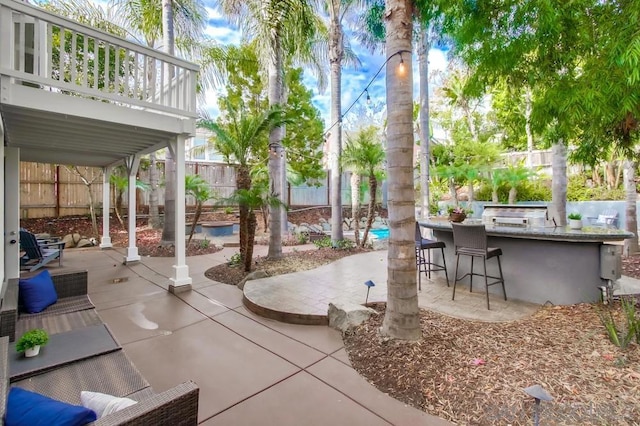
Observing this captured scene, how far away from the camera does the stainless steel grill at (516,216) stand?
5.07 m

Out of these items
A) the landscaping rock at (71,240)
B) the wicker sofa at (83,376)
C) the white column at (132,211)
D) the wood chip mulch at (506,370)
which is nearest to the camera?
the wicker sofa at (83,376)

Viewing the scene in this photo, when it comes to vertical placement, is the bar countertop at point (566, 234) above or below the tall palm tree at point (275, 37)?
below

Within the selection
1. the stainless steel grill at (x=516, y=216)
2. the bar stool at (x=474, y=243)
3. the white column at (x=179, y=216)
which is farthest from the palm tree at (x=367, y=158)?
the white column at (x=179, y=216)

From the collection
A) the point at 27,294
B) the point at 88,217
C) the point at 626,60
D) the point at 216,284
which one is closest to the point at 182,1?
the point at 88,217

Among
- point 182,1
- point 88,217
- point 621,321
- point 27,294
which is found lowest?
point 621,321

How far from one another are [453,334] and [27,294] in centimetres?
468

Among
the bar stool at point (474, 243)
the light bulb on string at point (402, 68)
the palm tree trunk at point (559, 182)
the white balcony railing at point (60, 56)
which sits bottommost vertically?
the bar stool at point (474, 243)

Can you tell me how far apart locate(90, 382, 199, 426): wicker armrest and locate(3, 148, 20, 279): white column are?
509 cm

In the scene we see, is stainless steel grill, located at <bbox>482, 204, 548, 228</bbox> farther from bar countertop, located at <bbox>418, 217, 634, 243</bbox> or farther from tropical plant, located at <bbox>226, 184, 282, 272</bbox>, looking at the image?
tropical plant, located at <bbox>226, 184, 282, 272</bbox>

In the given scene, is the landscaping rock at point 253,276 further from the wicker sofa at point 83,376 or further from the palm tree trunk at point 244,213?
the wicker sofa at point 83,376

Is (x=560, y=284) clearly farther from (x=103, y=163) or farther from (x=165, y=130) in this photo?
(x=103, y=163)

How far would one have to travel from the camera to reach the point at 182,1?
959cm

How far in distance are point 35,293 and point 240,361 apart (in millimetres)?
2484

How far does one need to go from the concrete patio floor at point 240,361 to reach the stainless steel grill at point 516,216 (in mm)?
3593
